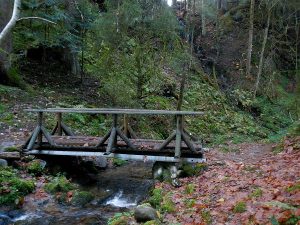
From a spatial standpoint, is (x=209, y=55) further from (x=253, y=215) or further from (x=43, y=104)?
(x=253, y=215)

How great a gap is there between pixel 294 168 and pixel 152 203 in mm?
3388

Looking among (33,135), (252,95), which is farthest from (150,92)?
(252,95)

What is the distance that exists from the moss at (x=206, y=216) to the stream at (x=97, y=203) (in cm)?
250

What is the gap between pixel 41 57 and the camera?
67.1ft

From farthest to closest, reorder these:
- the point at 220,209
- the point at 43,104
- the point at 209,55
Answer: the point at 209,55 < the point at 43,104 < the point at 220,209

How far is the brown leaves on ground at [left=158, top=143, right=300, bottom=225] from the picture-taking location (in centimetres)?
604

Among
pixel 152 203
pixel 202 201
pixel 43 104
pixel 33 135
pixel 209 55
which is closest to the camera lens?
pixel 202 201

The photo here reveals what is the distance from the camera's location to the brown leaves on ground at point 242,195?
6.04 metres

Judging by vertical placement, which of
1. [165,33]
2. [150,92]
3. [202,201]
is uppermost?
[165,33]

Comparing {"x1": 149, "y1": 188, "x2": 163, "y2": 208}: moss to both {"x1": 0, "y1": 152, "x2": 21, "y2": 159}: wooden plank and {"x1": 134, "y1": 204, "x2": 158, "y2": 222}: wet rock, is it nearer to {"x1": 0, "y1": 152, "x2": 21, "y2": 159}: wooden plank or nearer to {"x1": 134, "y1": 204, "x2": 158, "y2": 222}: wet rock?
{"x1": 134, "y1": 204, "x2": 158, "y2": 222}: wet rock

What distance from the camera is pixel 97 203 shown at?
Result: 9.74 meters

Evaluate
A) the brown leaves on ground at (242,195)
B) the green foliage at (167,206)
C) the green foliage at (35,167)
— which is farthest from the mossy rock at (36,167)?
the green foliage at (167,206)

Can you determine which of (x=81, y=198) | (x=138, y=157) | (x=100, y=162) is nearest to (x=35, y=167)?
(x=81, y=198)

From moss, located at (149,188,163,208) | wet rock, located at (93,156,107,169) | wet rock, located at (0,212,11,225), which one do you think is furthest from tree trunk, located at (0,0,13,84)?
moss, located at (149,188,163,208)
